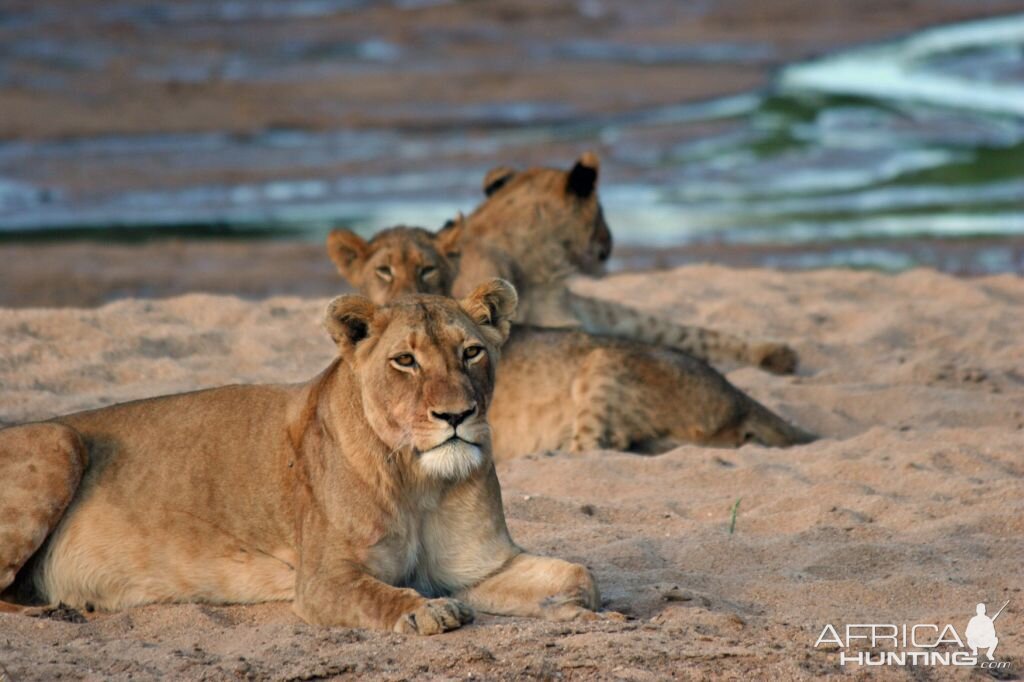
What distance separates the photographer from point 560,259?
1012 cm

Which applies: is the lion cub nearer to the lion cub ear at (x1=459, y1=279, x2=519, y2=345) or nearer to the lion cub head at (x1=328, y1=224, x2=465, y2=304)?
the lion cub head at (x1=328, y1=224, x2=465, y2=304)

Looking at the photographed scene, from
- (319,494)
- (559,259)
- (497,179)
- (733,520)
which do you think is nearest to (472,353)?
(319,494)

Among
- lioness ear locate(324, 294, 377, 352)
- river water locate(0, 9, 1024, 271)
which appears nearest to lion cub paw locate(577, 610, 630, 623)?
lioness ear locate(324, 294, 377, 352)

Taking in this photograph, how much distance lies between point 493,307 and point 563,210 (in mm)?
4783

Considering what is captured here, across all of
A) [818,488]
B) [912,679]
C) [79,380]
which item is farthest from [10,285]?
[912,679]

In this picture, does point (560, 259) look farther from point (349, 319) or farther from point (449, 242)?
point (349, 319)

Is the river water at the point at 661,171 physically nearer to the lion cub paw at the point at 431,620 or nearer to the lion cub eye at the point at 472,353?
the lion cub eye at the point at 472,353

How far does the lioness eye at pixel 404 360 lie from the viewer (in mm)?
5199

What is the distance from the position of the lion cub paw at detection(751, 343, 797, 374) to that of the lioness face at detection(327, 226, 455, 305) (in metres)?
1.81

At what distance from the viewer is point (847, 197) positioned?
1606cm

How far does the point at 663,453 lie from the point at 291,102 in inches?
536

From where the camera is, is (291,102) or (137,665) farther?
(291,102)

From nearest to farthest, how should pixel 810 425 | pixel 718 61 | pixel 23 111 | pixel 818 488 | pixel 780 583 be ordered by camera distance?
A: pixel 780 583, pixel 818 488, pixel 810 425, pixel 23 111, pixel 718 61

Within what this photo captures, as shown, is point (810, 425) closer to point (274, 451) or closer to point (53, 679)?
point (274, 451)
